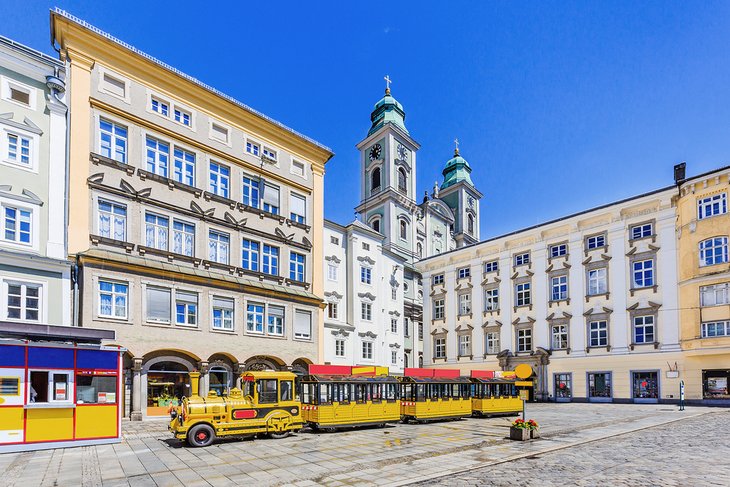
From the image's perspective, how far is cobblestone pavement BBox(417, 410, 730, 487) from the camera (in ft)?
40.1

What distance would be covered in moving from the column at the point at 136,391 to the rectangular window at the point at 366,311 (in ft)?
72.5

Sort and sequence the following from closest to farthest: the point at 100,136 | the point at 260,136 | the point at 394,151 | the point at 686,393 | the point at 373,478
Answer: the point at 373,478 < the point at 100,136 < the point at 260,136 < the point at 686,393 < the point at 394,151

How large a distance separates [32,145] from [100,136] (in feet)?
10.4

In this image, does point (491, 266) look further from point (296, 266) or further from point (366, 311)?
point (296, 266)

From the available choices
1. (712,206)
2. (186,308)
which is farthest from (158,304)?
(712,206)

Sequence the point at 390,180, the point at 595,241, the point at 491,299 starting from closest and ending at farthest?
1. the point at 595,241
2. the point at 491,299
3. the point at 390,180

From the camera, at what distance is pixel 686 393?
121ft

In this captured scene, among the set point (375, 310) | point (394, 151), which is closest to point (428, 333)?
point (375, 310)

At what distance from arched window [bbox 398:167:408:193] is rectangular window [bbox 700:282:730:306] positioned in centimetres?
3485

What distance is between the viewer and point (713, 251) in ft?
120

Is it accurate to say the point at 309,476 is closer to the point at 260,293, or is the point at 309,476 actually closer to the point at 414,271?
the point at 260,293

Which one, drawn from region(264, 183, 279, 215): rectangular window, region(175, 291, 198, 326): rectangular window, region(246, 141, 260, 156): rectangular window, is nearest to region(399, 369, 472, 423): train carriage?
region(175, 291, 198, 326): rectangular window

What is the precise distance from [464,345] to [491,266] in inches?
351

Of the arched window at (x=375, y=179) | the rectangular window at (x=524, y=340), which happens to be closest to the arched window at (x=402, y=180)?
the arched window at (x=375, y=179)
